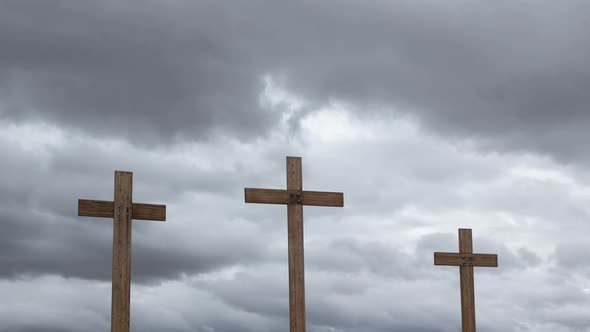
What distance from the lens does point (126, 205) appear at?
58.1 ft

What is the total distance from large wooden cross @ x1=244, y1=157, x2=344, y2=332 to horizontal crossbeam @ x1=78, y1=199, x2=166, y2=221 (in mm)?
1805

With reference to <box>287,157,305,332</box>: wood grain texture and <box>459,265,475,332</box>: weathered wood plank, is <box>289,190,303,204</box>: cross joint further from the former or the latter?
<box>459,265,475,332</box>: weathered wood plank

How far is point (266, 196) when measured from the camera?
18594mm

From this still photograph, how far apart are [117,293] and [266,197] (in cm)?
354

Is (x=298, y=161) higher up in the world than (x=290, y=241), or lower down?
higher up

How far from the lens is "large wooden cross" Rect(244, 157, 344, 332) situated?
1825cm

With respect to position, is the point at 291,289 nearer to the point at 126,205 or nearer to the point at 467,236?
the point at 126,205

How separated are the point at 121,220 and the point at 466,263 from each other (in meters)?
9.56

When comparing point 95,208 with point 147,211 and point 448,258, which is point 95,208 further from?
point 448,258

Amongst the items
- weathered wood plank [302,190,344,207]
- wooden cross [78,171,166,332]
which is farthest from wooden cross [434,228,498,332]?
wooden cross [78,171,166,332]

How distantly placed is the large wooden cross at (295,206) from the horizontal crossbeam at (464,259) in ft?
15.7

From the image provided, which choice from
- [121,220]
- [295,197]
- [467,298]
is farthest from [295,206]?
[467,298]

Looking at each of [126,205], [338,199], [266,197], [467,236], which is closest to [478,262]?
[467,236]

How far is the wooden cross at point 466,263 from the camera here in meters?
22.9
